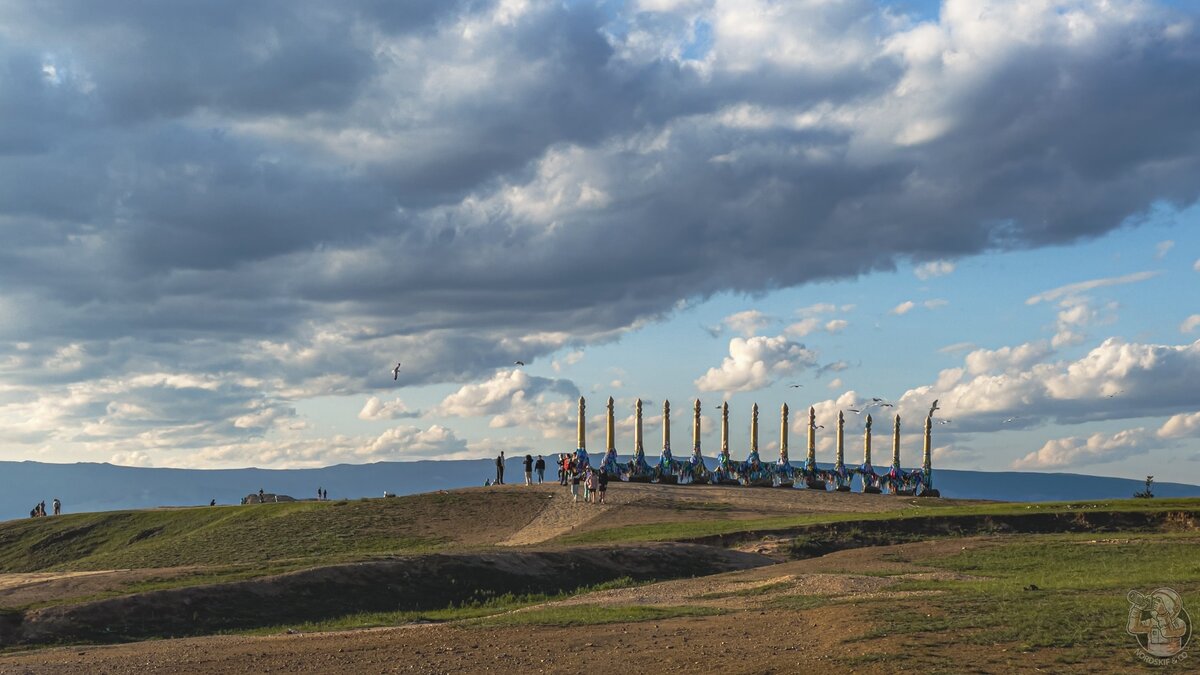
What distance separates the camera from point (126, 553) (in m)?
56.1

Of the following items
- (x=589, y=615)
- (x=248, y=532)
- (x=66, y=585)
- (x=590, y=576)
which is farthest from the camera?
(x=248, y=532)

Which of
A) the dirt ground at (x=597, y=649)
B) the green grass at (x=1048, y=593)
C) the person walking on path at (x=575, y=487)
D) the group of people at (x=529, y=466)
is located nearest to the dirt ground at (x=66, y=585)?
the dirt ground at (x=597, y=649)

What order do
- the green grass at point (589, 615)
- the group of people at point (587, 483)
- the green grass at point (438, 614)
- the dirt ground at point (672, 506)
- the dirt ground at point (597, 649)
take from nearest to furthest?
the dirt ground at point (597, 649) < the green grass at point (589, 615) < the green grass at point (438, 614) < the dirt ground at point (672, 506) < the group of people at point (587, 483)

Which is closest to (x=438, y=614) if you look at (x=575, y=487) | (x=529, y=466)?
(x=575, y=487)

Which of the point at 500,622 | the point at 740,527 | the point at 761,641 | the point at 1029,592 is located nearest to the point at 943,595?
the point at 1029,592

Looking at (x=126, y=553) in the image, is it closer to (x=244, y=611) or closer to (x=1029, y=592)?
(x=244, y=611)

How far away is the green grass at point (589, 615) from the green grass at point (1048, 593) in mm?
5272

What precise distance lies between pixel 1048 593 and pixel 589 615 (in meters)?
10.4

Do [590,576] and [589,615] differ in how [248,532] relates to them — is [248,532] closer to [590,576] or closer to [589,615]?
[590,576]

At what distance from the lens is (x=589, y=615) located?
2903 centimetres

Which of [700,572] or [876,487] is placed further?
[876,487]

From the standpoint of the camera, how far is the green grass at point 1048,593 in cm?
2164

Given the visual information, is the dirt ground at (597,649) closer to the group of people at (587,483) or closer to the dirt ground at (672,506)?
the dirt ground at (672,506)

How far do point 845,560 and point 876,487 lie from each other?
2016 inches
